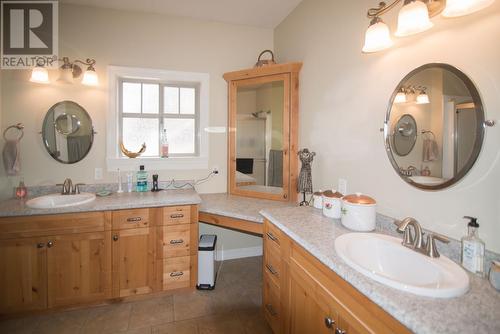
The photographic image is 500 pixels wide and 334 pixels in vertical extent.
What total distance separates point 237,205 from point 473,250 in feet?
5.54

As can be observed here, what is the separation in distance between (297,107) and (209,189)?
1.34 metres

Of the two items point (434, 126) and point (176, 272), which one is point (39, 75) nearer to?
point (176, 272)

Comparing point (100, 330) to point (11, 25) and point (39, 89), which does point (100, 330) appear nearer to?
point (39, 89)

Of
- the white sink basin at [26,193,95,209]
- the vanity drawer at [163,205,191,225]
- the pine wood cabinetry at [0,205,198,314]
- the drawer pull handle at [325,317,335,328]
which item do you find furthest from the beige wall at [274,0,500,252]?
the white sink basin at [26,193,95,209]

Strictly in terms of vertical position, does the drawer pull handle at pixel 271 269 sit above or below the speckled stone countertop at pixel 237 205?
below

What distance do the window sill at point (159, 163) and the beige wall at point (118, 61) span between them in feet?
0.23

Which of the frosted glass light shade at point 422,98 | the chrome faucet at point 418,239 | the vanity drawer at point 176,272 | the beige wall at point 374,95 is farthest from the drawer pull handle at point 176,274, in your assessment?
the frosted glass light shade at point 422,98

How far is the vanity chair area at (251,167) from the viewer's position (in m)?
1.01

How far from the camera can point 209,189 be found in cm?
→ 279

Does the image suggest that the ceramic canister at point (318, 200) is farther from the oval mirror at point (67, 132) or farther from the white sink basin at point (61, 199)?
the oval mirror at point (67, 132)

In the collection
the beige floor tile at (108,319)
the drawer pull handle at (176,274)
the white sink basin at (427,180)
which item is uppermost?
the white sink basin at (427,180)

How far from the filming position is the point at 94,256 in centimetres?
197

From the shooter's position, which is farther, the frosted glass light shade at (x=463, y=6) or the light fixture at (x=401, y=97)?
the light fixture at (x=401, y=97)

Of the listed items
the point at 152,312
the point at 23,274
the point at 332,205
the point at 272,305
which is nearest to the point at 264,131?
the point at 332,205
